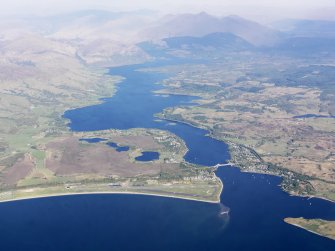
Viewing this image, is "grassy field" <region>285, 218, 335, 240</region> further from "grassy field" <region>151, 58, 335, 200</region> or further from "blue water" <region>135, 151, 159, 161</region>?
"blue water" <region>135, 151, 159, 161</region>

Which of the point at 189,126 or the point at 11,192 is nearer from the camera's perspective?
the point at 11,192

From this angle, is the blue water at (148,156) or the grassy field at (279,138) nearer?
the grassy field at (279,138)

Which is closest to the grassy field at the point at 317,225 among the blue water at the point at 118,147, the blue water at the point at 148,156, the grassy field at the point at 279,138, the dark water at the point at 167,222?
the dark water at the point at 167,222

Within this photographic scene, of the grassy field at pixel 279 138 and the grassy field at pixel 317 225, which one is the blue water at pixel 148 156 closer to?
the grassy field at pixel 279 138

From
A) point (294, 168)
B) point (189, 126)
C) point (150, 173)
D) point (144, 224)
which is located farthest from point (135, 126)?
point (144, 224)

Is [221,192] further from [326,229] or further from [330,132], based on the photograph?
[330,132]

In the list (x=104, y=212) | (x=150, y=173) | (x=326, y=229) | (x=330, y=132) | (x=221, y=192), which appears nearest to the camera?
(x=326, y=229)

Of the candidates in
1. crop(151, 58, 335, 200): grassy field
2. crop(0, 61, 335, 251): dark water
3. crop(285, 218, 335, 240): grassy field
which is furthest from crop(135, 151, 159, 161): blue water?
crop(285, 218, 335, 240): grassy field

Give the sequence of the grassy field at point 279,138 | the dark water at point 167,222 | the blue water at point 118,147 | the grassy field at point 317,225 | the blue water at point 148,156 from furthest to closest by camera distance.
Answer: the blue water at point 118,147 → the blue water at point 148,156 → the grassy field at point 279,138 → the grassy field at point 317,225 → the dark water at point 167,222

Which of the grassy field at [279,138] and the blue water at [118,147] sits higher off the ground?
the grassy field at [279,138]
